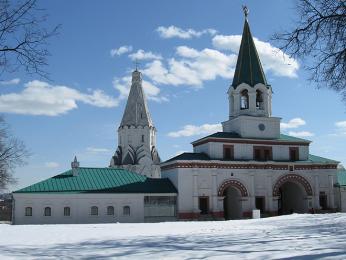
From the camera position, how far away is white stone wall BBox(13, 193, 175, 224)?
33406 mm

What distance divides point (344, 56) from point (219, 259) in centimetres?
750

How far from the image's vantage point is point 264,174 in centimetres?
3888

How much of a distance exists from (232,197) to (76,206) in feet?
45.4

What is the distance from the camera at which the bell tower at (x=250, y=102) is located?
130ft

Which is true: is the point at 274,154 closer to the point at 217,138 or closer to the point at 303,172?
the point at 303,172

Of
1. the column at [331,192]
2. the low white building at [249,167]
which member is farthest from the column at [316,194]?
the column at [331,192]

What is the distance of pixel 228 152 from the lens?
127 feet

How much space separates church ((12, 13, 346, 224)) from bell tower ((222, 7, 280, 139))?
9 centimetres

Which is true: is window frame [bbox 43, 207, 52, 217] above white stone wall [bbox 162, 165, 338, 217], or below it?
below

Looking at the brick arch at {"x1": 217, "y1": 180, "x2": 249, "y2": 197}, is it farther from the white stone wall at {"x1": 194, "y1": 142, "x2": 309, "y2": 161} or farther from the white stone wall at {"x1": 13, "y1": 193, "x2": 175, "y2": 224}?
the white stone wall at {"x1": 13, "y1": 193, "x2": 175, "y2": 224}

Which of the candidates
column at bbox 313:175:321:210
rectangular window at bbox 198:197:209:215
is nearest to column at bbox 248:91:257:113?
column at bbox 313:175:321:210

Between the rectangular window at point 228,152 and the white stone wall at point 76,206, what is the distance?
26.0 ft

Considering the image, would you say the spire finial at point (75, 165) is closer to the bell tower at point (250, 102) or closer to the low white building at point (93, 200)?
the low white building at point (93, 200)

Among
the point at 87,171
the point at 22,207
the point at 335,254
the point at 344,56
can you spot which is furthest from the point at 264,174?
the point at 335,254
